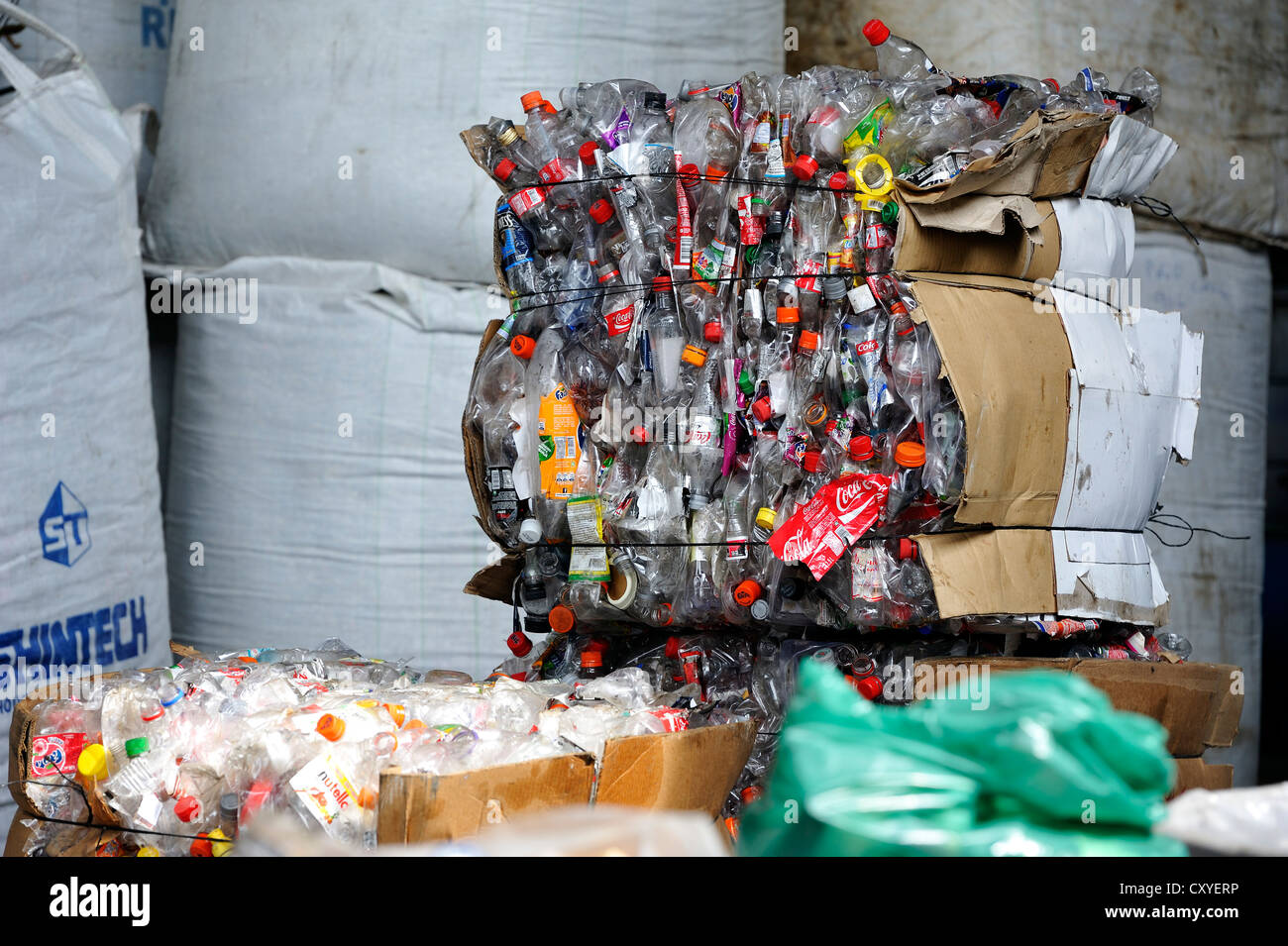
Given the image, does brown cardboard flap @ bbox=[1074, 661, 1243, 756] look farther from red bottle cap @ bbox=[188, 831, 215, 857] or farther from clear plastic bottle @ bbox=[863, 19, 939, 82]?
red bottle cap @ bbox=[188, 831, 215, 857]

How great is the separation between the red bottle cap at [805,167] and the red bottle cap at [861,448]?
51 cm

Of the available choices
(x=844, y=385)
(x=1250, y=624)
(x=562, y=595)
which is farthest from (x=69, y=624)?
(x=1250, y=624)

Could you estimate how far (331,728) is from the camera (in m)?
1.76

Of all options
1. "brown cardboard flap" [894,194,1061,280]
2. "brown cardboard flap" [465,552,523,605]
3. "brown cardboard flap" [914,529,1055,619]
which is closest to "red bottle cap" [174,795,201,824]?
"brown cardboard flap" [465,552,523,605]

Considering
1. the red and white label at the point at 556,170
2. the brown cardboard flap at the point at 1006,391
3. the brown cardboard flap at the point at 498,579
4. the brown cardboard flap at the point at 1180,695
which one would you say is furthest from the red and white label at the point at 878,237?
the brown cardboard flap at the point at 498,579

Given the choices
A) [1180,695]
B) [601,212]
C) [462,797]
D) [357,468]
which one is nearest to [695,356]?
[601,212]

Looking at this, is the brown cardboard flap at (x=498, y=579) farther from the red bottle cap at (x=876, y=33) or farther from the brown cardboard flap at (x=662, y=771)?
the red bottle cap at (x=876, y=33)

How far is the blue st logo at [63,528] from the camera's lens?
3183mm

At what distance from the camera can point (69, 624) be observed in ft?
10.5

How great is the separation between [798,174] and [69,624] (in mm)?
2340

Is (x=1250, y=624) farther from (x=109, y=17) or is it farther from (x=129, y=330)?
(x=109, y=17)

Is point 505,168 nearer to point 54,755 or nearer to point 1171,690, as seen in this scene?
point 54,755

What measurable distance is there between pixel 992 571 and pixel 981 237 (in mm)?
657

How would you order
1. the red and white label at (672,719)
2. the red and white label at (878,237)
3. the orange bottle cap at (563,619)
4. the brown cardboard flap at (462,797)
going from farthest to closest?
1. the orange bottle cap at (563,619)
2. the red and white label at (878,237)
3. the red and white label at (672,719)
4. the brown cardboard flap at (462,797)
